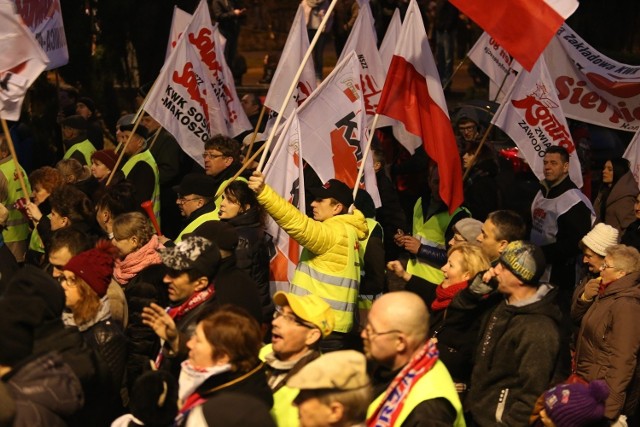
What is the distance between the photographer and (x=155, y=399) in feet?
16.5

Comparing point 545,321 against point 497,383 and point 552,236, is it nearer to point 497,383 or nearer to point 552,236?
point 497,383

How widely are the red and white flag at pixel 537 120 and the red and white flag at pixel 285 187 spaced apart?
2.13m

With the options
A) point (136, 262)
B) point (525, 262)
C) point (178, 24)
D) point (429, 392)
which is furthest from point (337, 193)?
point (178, 24)

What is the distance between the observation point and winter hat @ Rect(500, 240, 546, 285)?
6.24 m

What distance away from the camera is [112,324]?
20.3 ft

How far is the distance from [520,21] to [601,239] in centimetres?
188

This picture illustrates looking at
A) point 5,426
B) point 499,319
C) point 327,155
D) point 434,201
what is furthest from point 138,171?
point 5,426

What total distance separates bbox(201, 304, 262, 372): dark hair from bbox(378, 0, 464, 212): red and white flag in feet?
13.7

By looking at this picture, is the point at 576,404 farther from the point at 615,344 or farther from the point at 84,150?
the point at 84,150

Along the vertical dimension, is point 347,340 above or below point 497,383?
below

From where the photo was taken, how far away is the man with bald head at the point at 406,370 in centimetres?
503

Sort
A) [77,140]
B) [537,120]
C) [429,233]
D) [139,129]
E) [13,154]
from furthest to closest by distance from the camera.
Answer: [77,140] → [139,129] → [537,120] → [429,233] → [13,154]

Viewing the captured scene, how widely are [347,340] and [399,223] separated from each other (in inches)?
99.8

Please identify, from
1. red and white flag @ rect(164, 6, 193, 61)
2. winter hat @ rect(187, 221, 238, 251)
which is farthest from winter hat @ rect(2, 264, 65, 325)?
red and white flag @ rect(164, 6, 193, 61)
